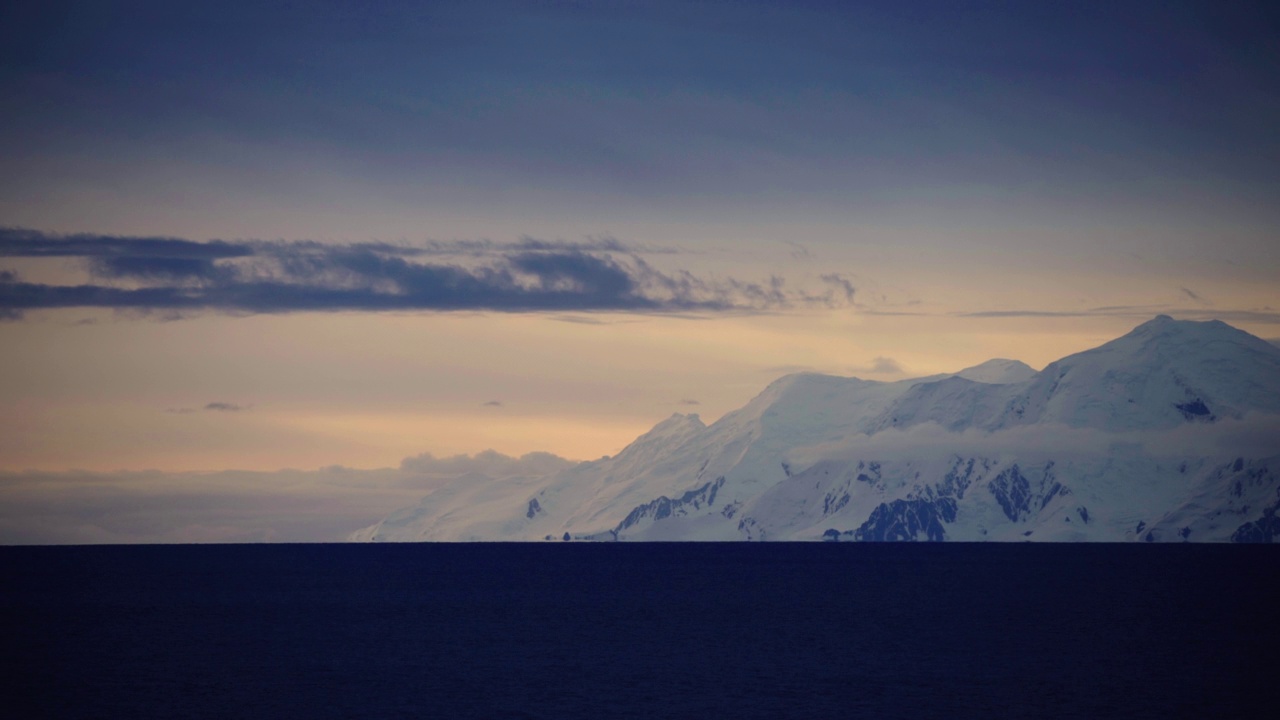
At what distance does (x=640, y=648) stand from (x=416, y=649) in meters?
20.0

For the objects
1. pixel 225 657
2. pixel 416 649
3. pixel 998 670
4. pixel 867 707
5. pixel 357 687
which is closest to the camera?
pixel 867 707

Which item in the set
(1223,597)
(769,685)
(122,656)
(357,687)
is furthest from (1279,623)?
(122,656)

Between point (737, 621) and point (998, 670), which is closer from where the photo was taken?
point (998, 670)

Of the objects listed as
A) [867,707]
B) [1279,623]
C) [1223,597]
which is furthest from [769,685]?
[1223,597]

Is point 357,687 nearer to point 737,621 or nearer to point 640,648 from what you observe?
point 640,648

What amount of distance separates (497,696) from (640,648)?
30807mm

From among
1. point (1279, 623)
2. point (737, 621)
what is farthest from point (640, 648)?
point (1279, 623)

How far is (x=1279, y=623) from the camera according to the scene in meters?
136

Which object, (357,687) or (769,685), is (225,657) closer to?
(357,687)

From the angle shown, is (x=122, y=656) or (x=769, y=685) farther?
(x=122, y=656)

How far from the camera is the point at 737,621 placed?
143500 millimetres

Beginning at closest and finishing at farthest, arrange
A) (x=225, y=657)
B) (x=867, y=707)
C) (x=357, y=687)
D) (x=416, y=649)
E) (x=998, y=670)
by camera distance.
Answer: (x=867, y=707)
(x=357, y=687)
(x=998, y=670)
(x=225, y=657)
(x=416, y=649)

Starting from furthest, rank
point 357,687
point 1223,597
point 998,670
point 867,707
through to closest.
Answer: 1. point 1223,597
2. point 998,670
3. point 357,687
4. point 867,707

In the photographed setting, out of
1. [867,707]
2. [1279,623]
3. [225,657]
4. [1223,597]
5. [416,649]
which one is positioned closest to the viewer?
[867,707]
